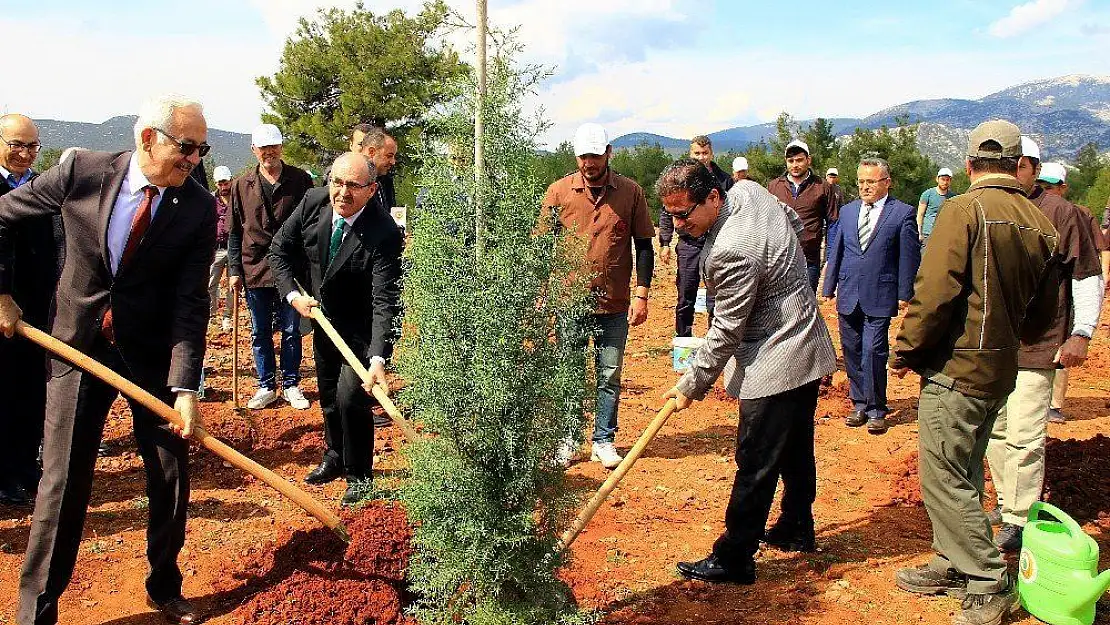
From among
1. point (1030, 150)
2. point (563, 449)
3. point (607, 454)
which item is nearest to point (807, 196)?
point (1030, 150)

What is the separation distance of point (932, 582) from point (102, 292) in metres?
4.30

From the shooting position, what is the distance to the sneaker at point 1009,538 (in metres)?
4.62

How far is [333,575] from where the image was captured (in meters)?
3.89

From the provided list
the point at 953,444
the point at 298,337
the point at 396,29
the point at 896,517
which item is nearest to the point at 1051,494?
the point at 896,517

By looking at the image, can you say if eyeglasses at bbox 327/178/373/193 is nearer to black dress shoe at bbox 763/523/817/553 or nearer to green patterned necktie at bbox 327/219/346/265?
green patterned necktie at bbox 327/219/346/265

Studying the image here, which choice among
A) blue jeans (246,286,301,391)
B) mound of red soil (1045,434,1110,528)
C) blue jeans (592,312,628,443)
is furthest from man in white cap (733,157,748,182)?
blue jeans (246,286,301,391)

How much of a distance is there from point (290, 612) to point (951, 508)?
3.16 meters

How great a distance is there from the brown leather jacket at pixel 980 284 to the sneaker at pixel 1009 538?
1.37m

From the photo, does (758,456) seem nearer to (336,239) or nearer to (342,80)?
(336,239)

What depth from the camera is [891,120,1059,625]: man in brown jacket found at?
363 cm

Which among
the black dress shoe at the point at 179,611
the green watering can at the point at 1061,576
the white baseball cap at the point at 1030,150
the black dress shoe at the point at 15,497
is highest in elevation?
the white baseball cap at the point at 1030,150

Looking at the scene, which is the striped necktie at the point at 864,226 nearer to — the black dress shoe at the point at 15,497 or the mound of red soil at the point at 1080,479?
the mound of red soil at the point at 1080,479

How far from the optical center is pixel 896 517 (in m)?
5.18

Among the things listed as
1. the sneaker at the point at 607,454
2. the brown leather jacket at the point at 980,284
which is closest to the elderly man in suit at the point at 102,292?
the sneaker at the point at 607,454
